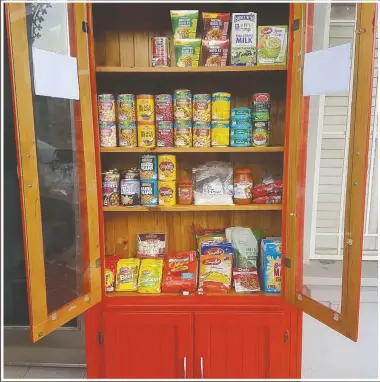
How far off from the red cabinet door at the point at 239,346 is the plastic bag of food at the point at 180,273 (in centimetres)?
15

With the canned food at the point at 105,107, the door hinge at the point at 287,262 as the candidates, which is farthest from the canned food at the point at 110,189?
the door hinge at the point at 287,262

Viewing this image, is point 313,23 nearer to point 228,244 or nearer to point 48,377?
point 228,244

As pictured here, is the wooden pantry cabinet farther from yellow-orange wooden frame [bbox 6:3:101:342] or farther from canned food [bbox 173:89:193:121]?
canned food [bbox 173:89:193:121]

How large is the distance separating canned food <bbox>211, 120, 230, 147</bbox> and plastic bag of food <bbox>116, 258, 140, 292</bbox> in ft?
2.40

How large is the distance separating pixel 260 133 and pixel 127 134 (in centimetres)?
63

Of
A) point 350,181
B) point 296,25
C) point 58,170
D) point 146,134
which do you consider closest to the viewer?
point 350,181

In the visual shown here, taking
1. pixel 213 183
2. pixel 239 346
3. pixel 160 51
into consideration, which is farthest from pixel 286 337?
pixel 160 51

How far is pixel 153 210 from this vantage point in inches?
71.5

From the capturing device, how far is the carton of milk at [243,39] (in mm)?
1699

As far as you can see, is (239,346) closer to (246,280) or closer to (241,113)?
(246,280)

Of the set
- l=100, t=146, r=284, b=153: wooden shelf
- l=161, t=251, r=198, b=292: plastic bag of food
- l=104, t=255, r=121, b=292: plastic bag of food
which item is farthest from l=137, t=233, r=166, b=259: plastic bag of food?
l=100, t=146, r=284, b=153: wooden shelf

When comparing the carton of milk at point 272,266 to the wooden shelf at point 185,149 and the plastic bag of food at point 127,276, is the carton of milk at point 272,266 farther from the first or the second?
the plastic bag of food at point 127,276

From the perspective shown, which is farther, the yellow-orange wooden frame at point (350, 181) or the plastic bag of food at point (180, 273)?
the plastic bag of food at point (180, 273)

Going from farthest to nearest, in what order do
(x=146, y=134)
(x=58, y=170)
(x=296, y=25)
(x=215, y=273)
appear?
1. (x=215, y=273)
2. (x=146, y=134)
3. (x=58, y=170)
4. (x=296, y=25)
